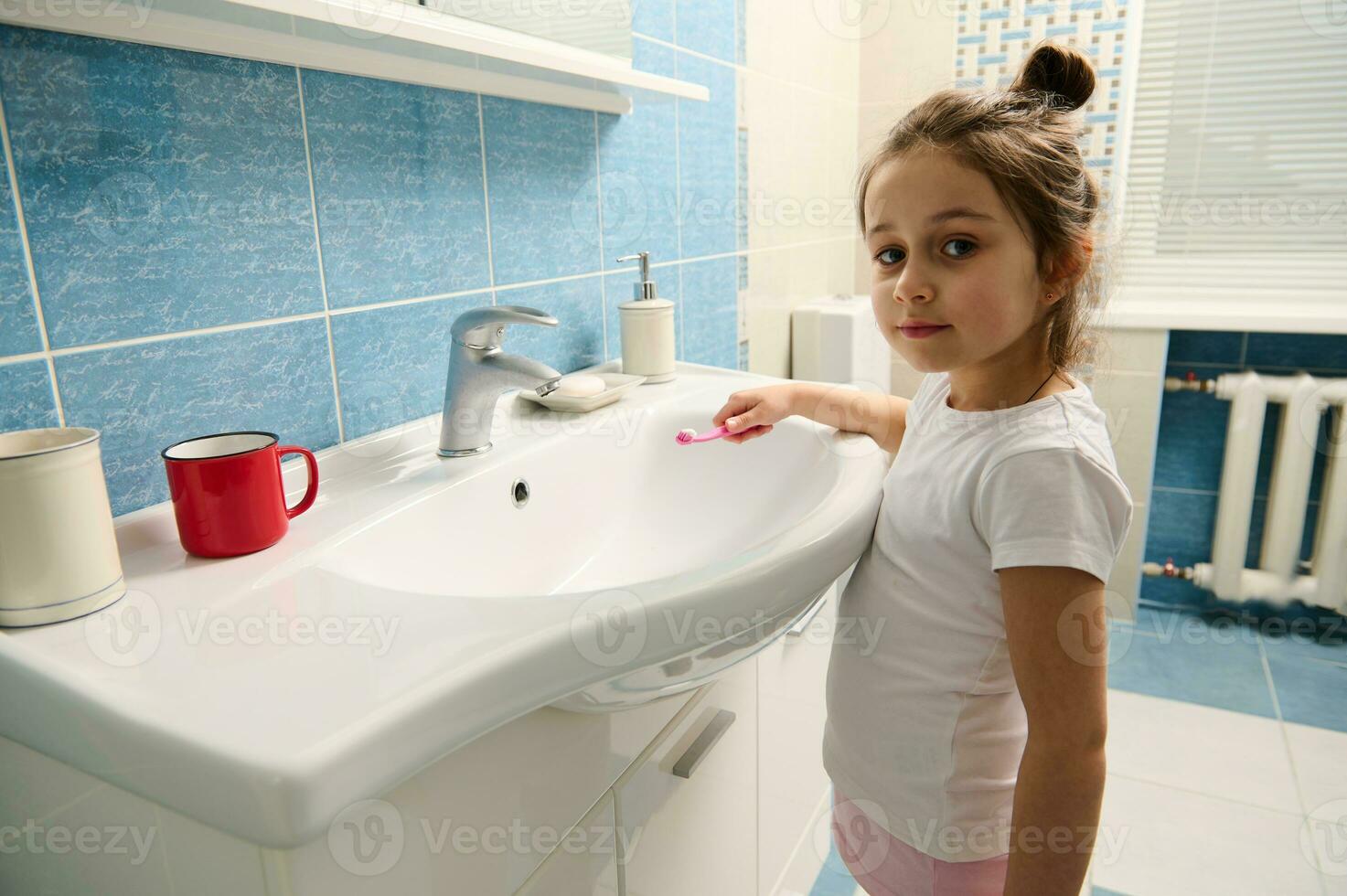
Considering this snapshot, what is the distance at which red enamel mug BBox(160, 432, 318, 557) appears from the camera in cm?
60

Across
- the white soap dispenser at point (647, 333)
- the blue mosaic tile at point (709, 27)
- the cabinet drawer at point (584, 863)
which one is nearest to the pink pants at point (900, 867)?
the cabinet drawer at point (584, 863)

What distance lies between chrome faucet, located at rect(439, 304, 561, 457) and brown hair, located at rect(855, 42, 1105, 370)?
358mm

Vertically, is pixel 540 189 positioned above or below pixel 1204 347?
above

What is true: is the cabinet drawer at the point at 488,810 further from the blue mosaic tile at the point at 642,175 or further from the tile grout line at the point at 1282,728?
the tile grout line at the point at 1282,728

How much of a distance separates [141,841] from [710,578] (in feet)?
1.18

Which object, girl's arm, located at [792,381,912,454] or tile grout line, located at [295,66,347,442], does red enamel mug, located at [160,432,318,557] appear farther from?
girl's arm, located at [792,381,912,454]

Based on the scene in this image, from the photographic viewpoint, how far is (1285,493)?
6.61ft

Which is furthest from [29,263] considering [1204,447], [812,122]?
[1204,447]

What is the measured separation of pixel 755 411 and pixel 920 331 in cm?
24

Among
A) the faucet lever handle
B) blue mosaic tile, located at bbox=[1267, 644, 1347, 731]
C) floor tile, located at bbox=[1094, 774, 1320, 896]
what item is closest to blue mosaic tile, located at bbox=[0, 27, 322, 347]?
the faucet lever handle

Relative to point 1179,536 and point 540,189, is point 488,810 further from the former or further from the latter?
point 1179,536

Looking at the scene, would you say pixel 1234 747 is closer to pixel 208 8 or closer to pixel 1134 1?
pixel 1134 1

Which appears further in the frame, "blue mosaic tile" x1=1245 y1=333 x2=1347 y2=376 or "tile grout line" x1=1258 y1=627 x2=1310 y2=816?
"blue mosaic tile" x1=1245 y1=333 x2=1347 y2=376

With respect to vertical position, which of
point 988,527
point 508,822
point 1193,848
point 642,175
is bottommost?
point 1193,848
